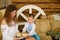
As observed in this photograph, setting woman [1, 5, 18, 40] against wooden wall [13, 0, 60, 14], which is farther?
wooden wall [13, 0, 60, 14]

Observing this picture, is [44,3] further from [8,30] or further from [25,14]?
[8,30]

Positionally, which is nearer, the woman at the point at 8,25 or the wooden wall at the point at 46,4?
→ the woman at the point at 8,25

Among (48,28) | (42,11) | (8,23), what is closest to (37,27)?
(48,28)

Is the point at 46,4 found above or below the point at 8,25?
above

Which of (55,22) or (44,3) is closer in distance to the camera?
(55,22)

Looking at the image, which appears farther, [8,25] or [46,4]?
[46,4]

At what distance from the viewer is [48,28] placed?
2.88 metres

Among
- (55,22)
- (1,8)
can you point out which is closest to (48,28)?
(55,22)

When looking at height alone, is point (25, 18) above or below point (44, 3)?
below

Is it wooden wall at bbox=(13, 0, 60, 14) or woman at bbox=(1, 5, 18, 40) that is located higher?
wooden wall at bbox=(13, 0, 60, 14)

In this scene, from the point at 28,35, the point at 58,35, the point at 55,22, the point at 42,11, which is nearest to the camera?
the point at 58,35

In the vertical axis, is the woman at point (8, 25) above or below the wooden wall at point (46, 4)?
below

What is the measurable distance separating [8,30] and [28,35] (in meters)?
→ 0.33

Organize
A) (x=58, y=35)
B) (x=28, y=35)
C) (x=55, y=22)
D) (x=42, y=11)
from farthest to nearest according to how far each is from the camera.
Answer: (x=42, y=11) → (x=55, y=22) → (x=28, y=35) → (x=58, y=35)
